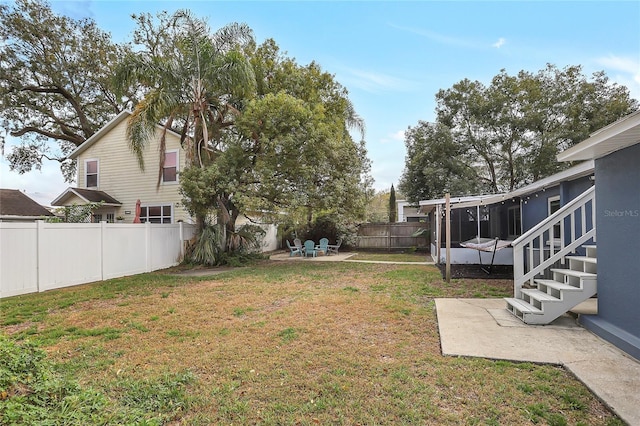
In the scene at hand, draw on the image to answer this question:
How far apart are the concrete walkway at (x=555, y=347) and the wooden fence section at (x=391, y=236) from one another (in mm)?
12276

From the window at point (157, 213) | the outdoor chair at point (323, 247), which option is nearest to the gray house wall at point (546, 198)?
the outdoor chair at point (323, 247)

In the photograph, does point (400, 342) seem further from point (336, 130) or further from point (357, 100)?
point (357, 100)

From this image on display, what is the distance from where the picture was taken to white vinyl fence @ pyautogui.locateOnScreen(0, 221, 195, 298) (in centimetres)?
690

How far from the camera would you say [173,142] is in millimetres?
14797

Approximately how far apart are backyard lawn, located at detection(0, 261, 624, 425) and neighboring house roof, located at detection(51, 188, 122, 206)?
9.28 meters

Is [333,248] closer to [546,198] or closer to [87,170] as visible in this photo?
[546,198]

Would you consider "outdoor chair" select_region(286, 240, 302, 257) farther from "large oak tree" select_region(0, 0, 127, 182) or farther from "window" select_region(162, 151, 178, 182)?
"large oak tree" select_region(0, 0, 127, 182)

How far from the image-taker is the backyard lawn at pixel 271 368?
251 cm

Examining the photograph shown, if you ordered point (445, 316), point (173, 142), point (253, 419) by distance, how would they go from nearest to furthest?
point (253, 419) < point (445, 316) < point (173, 142)

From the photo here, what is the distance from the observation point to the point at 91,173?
1589 cm

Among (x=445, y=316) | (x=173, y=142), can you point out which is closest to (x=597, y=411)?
(x=445, y=316)

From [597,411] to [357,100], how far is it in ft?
52.0

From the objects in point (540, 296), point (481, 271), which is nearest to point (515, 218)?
point (481, 271)

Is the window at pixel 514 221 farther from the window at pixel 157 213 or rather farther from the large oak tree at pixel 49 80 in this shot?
the large oak tree at pixel 49 80
